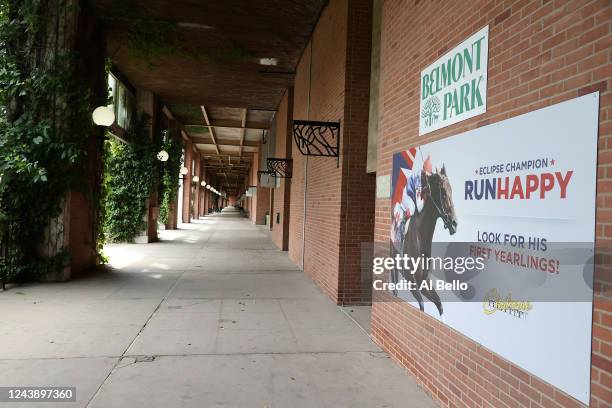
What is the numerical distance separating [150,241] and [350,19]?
1096 centimetres

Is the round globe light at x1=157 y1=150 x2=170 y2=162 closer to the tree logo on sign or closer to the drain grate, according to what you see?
the drain grate

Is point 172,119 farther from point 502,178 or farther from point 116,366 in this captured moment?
point 502,178

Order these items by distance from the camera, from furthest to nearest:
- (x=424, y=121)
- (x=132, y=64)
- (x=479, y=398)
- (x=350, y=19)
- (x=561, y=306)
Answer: (x=132, y=64) → (x=350, y=19) → (x=424, y=121) → (x=479, y=398) → (x=561, y=306)

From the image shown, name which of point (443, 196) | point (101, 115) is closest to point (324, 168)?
point (101, 115)

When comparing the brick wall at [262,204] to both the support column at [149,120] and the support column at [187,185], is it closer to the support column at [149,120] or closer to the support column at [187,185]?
the support column at [187,185]

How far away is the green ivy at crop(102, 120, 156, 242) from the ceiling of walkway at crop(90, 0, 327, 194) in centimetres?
193

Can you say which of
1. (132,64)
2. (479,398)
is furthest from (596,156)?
(132,64)


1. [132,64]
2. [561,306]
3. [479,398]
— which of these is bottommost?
[479,398]

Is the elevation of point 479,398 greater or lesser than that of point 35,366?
greater

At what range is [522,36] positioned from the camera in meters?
2.61

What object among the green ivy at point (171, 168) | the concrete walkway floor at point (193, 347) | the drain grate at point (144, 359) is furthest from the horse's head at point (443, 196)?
the green ivy at point (171, 168)

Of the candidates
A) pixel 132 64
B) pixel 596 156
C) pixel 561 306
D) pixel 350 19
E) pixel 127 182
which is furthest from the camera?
pixel 127 182

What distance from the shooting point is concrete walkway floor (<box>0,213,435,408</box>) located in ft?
11.6

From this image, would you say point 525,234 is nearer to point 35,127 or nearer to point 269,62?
point 35,127
